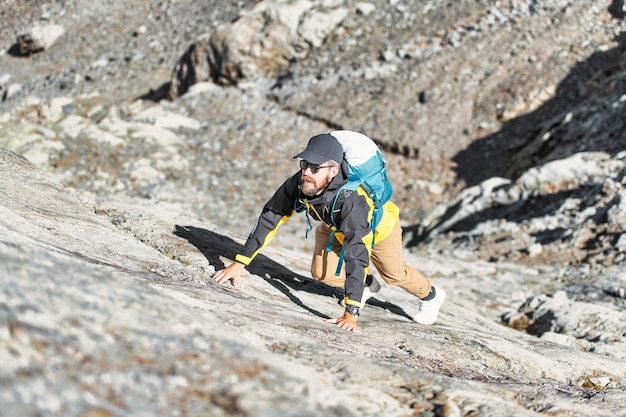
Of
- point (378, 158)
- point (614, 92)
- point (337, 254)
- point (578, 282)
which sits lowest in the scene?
point (578, 282)

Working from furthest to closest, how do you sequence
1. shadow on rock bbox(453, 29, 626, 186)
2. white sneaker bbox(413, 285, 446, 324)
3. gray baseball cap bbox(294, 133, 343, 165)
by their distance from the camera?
1. shadow on rock bbox(453, 29, 626, 186)
2. white sneaker bbox(413, 285, 446, 324)
3. gray baseball cap bbox(294, 133, 343, 165)

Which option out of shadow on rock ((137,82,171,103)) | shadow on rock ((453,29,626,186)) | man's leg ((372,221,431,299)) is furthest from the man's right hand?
shadow on rock ((137,82,171,103))

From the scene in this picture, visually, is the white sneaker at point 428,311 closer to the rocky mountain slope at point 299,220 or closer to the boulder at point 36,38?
the rocky mountain slope at point 299,220

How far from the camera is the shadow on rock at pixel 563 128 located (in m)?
15.7

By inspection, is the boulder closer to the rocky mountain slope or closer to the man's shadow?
the rocky mountain slope

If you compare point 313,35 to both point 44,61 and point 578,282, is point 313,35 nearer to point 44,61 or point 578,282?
point 578,282

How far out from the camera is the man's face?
197 inches

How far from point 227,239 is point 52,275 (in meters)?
5.20

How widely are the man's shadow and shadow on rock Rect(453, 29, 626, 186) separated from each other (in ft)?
34.8

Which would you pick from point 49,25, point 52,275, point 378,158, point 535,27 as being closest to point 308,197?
point 378,158

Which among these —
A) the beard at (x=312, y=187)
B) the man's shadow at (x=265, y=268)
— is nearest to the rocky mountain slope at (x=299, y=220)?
the man's shadow at (x=265, y=268)

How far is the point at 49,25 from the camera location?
36594 millimetres

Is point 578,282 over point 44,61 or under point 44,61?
under

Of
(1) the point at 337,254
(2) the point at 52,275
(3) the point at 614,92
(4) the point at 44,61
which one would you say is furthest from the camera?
(4) the point at 44,61
